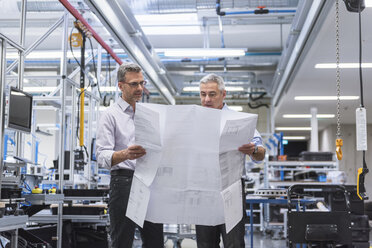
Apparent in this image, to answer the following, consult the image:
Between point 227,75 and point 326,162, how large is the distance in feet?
14.1

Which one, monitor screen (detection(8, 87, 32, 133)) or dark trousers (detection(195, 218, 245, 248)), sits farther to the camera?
monitor screen (detection(8, 87, 32, 133))

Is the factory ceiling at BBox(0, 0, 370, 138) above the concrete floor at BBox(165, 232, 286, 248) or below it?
above

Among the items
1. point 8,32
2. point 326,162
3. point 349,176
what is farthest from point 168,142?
point 349,176

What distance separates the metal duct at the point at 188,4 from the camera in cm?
609

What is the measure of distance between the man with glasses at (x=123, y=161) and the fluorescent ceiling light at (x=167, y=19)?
21.4 ft

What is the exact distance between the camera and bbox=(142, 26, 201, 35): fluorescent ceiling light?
959 cm

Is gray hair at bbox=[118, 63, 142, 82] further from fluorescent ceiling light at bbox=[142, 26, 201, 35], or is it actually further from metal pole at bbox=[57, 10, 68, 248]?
fluorescent ceiling light at bbox=[142, 26, 201, 35]

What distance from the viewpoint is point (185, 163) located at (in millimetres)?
1828

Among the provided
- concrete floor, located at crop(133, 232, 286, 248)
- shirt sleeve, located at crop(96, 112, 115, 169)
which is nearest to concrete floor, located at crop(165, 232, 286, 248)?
concrete floor, located at crop(133, 232, 286, 248)

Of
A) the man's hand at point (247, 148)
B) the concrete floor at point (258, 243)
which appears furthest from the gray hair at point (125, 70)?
the concrete floor at point (258, 243)

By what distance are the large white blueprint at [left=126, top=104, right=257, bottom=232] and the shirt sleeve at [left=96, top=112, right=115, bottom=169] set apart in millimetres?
310

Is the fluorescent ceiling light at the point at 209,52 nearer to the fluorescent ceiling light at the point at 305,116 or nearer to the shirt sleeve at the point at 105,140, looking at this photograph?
the shirt sleeve at the point at 105,140

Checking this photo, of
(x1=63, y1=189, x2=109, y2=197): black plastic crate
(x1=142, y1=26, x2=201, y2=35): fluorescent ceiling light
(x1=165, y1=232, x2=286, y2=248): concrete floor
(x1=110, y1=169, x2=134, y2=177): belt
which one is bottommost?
(x1=165, y1=232, x2=286, y2=248): concrete floor

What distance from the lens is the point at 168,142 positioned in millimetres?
1824
